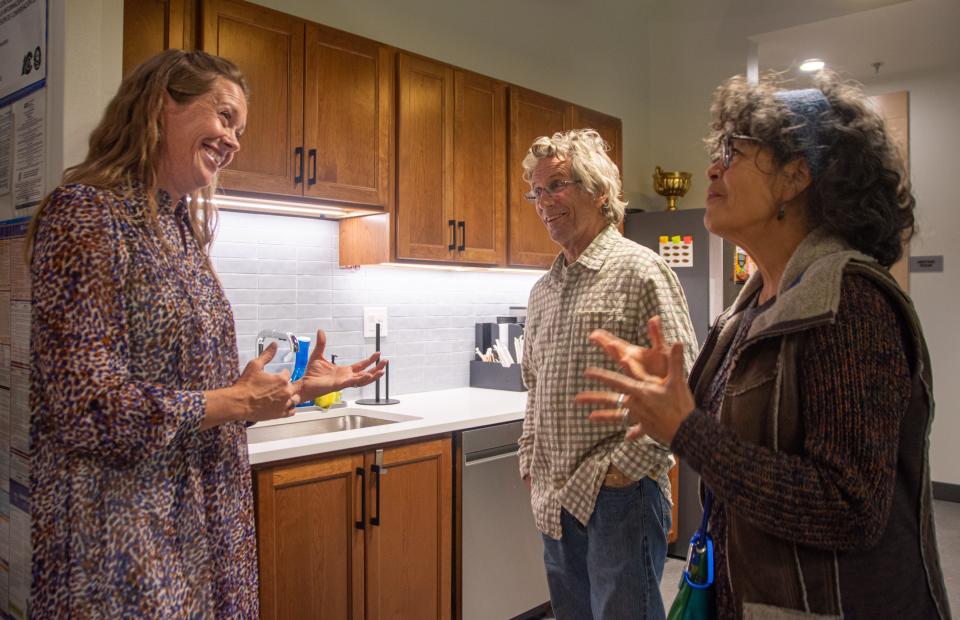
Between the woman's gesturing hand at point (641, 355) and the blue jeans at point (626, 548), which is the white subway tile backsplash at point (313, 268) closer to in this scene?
the blue jeans at point (626, 548)

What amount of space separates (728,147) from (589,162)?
2.73 ft

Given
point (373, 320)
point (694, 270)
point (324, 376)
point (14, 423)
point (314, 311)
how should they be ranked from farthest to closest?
point (694, 270) < point (373, 320) < point (314, 311) < point (14, 423) < point (324, 376)

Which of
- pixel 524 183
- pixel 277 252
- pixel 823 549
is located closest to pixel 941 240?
→ pixel 524 183

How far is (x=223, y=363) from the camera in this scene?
137 centimetres

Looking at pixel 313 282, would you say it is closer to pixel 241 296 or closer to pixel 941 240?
pixel 241 296

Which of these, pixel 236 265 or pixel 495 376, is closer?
pixel 236 265

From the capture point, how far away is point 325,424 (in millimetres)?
2781

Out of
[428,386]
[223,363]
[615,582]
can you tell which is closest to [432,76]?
[428,386]

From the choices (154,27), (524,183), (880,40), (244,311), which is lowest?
(244,311)

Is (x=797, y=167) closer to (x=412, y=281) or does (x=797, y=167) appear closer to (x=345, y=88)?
(x=345, y=88)

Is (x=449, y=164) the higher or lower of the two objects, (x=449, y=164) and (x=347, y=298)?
the higher

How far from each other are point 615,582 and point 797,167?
1.07 meters

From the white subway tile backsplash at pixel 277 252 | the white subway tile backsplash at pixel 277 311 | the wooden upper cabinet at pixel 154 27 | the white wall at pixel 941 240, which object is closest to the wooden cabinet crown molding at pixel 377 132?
the wooden upper cabinet at pixel 154 27

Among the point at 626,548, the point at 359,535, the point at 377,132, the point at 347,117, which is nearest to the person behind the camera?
the point at 626,548
